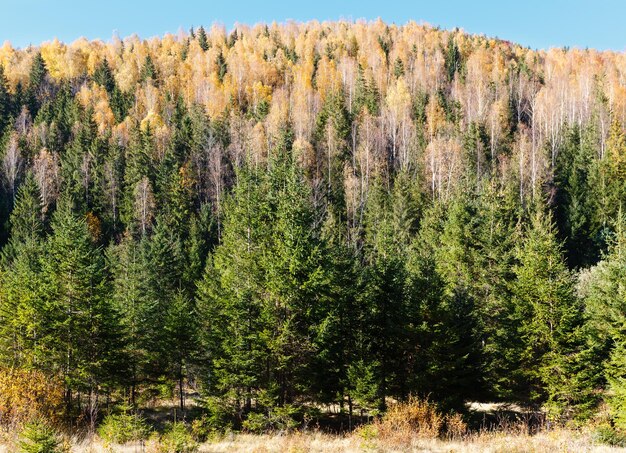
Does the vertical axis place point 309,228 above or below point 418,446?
above

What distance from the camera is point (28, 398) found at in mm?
17094

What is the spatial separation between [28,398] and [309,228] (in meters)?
13.6

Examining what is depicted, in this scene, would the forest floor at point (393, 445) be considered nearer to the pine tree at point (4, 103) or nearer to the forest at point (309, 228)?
the forest at point (309, 228)

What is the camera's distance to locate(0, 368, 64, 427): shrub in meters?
15.5

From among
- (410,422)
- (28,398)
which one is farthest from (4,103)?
(410,422)

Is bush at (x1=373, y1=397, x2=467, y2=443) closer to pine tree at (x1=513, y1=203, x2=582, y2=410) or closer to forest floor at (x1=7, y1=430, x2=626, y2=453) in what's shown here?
forest floor at (x1=7, y1=430, x2=626, y2=453)

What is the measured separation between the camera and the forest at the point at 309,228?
65.0 ft

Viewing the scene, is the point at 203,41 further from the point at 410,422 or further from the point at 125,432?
the point at 410,422

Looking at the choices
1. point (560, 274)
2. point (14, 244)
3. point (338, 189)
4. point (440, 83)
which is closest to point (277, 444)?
point (560, 274)

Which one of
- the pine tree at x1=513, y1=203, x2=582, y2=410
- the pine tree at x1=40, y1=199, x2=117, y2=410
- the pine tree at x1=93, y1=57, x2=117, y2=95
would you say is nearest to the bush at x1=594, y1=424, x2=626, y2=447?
the pine tree at x1=513, y1=203, x2=582, y2=410

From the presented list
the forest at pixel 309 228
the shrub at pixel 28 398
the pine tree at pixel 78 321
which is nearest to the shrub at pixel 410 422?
the forest at pixel 309 228

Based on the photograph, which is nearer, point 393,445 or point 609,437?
point 393,445

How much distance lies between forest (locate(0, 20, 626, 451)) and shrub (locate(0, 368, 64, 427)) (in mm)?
112

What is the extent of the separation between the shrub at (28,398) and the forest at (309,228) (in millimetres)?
112
